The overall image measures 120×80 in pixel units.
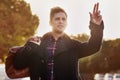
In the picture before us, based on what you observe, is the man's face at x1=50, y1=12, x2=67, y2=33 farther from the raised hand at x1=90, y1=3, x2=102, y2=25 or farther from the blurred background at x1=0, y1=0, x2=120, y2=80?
the raised hand at x1=90, y1=3, x2=102, y2=25

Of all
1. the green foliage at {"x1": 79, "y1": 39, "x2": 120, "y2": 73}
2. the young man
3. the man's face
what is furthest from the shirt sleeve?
the green foliage at {"x1": 79, "y1": 39, "x2": 120, "y2": 73}

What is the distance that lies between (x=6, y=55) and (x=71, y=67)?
48 cm

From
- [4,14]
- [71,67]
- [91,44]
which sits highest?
[4,14]

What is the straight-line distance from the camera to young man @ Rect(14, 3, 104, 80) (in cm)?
236

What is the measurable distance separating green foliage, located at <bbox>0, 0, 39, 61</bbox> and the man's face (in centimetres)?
17

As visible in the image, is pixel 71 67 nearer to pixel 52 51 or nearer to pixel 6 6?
pixel 52 51

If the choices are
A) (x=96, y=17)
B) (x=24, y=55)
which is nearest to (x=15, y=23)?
(x=24, y=55)

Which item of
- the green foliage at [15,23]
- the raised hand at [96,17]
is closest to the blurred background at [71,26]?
the green foliage at [15,23]

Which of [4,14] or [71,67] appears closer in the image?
[71,67]

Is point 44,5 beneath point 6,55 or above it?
above

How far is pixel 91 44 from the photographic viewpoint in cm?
233

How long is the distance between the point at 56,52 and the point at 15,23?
0.39 m

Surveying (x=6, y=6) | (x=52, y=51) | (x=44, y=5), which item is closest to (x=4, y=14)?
(x=6, y=6)

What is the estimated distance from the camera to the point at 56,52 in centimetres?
239
